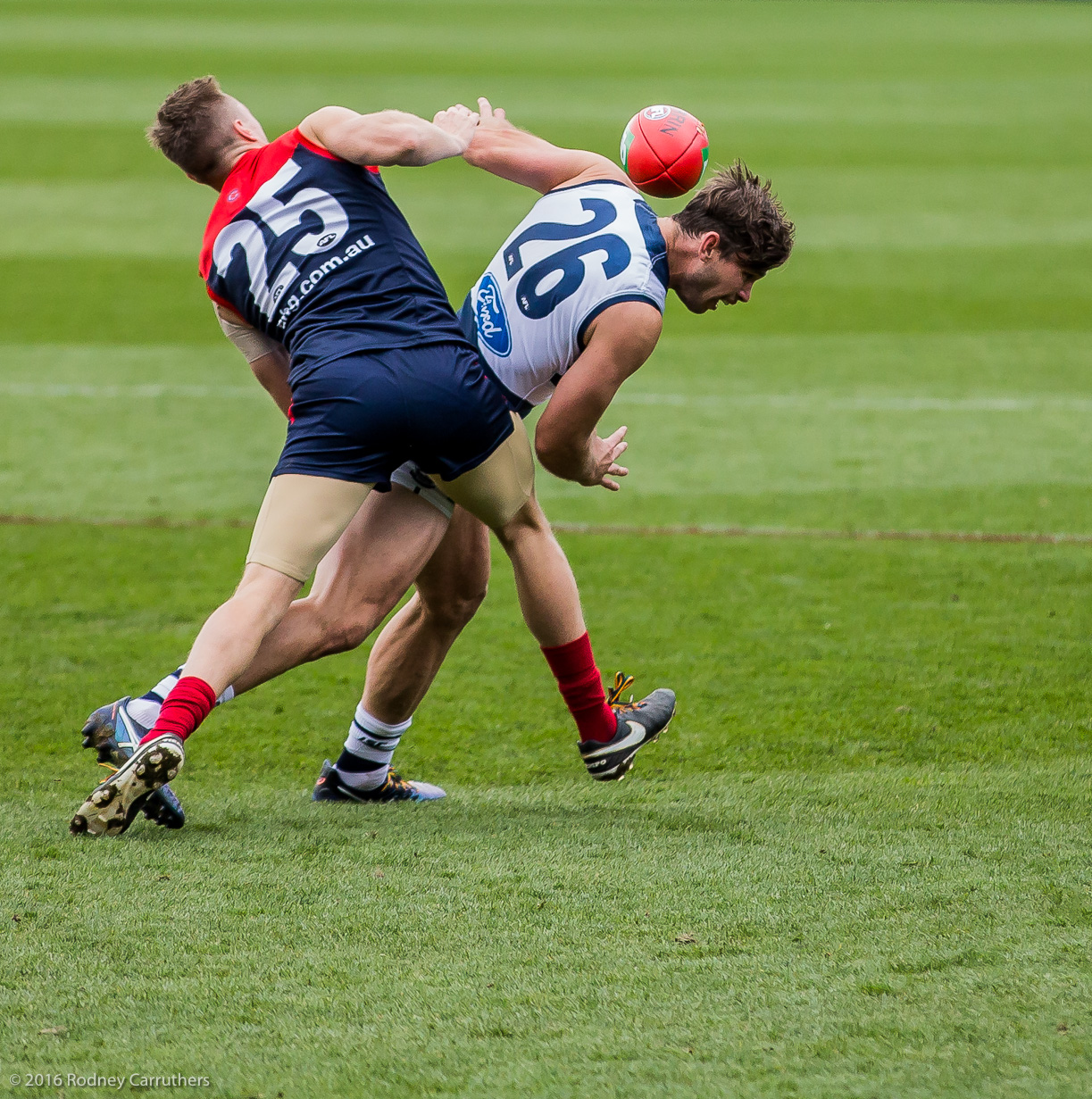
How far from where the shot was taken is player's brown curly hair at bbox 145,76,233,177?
4195 mm

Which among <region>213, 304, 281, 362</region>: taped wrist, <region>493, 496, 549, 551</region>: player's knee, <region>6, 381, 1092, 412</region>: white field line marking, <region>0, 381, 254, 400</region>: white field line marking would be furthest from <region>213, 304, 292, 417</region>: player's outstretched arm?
<region>0, 381, 254, 400</region>: white field line marking

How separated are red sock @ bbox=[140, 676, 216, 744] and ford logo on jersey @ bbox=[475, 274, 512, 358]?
124cm

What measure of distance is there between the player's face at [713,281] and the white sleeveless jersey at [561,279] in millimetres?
81

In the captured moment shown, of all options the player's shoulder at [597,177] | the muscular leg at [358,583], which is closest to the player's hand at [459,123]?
the player's shoulder at [597,177]

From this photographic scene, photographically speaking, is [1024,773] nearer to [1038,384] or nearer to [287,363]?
[287,363]

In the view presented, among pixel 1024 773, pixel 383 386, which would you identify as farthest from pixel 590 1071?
pixel 1024 773

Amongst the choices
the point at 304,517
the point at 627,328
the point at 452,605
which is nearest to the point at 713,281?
the point at 627,328

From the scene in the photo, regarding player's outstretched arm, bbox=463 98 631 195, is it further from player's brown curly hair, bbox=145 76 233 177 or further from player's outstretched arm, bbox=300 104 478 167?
player's brown curly hair, bbox=145 76 233 177

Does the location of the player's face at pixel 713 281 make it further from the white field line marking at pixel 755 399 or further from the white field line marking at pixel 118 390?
the white field line marking at pixel 118 390

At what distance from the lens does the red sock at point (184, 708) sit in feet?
12.0

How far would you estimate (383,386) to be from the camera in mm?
3869

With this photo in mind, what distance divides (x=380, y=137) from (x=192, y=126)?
64 centimetres

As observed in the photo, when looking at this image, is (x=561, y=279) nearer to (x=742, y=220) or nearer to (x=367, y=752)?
(x=742, y=220)

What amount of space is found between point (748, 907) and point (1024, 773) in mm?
1367
